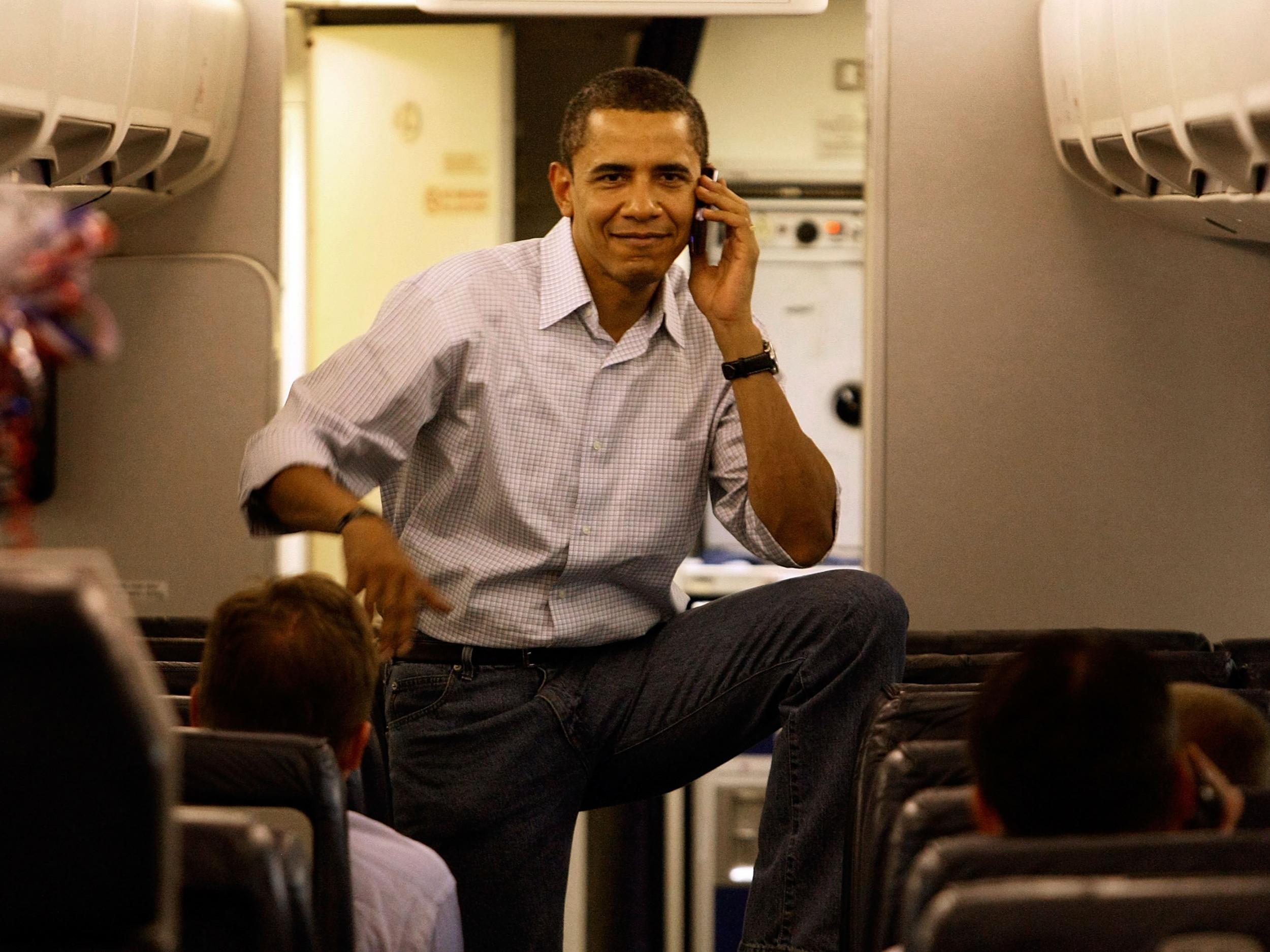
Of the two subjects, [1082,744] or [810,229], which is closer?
[1082,744]

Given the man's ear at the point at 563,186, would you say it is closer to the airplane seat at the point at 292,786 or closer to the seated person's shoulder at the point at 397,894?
the seated person's shoulder at the point at 397,894

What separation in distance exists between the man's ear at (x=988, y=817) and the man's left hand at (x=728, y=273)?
122 centimetres

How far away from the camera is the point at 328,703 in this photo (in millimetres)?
1749

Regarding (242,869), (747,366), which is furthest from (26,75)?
(242,869)

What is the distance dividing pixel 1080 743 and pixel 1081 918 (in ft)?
0.75

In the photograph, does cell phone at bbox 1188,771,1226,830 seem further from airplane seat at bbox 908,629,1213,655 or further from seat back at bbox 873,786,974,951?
airplane seat at bbox 908,629,1213,655

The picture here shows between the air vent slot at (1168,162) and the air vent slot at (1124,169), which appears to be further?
the air vent slot at (1124,169)

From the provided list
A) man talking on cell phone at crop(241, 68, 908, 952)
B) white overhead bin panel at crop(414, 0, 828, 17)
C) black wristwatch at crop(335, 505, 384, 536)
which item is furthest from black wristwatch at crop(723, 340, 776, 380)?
white overhead bin panel at crop(414, 0, 828, 17)

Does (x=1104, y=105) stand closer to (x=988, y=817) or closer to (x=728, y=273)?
(x=728, y=273)

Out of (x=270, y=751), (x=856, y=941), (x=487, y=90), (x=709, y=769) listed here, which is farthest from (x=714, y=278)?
(x=487, y=90)

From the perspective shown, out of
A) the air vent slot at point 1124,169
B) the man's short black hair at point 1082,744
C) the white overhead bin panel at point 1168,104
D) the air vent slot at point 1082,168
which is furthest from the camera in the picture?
the air vent slot at point 1082,168

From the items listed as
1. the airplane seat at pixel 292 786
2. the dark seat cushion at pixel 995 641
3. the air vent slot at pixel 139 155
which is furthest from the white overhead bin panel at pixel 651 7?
the airplane seat at pixel 292 786

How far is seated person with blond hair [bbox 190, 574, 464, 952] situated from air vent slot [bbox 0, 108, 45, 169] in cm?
99

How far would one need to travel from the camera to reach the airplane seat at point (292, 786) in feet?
4.45
